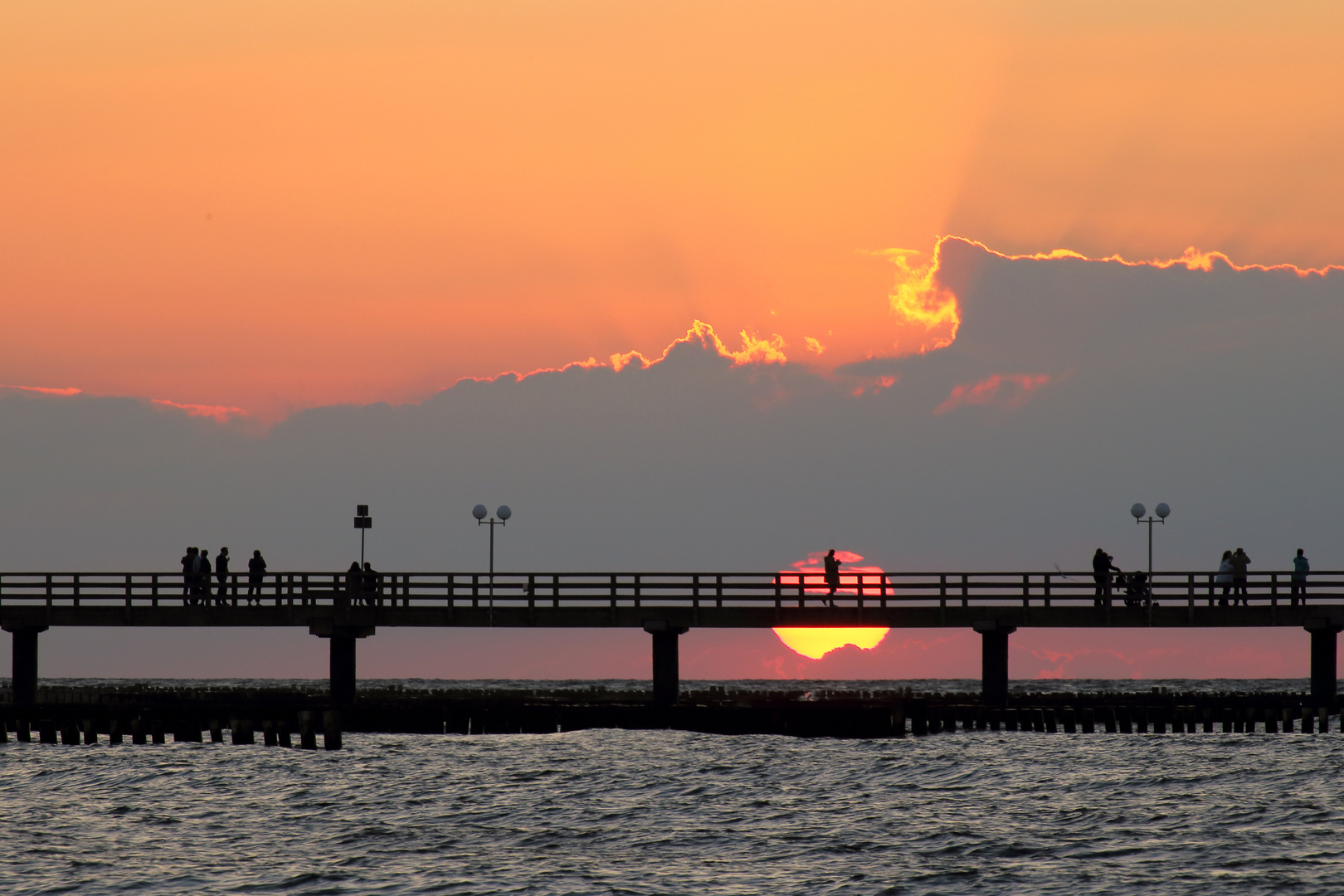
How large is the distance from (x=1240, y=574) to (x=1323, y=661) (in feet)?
11.5

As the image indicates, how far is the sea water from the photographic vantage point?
76.6 ft

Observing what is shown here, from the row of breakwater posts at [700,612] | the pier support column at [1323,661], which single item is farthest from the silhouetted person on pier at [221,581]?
the pier support column at [1323,661]

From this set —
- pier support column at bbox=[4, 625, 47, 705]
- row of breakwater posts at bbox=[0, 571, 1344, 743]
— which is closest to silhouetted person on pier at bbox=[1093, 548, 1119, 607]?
row of breakwater posts at bbox=[0, 571, 1344, 743]

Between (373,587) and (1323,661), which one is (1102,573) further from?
(373,587)

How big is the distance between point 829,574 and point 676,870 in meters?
20.3

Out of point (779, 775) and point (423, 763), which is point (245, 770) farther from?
point (779, 775)

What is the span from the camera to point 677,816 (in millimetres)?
28859

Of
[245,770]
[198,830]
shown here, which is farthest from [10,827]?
[245,770]

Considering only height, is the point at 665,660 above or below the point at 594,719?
above

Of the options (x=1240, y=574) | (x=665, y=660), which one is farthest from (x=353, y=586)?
(x=1240, y=574)

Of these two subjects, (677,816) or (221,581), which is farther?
(221,581)

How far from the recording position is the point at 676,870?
24109 mm

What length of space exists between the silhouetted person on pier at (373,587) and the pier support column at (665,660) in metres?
7.06

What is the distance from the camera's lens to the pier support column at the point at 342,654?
148ft
